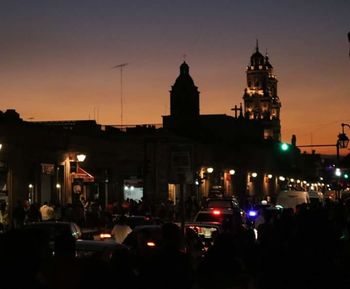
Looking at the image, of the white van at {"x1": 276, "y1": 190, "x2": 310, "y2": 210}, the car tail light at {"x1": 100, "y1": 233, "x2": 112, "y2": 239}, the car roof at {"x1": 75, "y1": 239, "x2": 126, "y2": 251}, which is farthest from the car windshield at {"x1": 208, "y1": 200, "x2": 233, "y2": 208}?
the car roof at {"x1": 75, "y1": 239, "x2": 126, "y2": 251}

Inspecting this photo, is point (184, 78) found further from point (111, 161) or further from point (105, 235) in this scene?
point (105, 235)

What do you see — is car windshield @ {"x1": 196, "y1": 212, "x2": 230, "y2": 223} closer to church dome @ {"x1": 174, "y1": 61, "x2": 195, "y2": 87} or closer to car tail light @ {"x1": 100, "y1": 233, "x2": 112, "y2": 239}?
car tail light @ {"x1": 100, "y1": 233, "x2": 112, "y2": 239}

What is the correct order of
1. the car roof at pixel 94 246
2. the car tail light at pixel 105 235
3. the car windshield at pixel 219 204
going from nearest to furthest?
the car roof at pixel 94 246 < the car tail light at pixel 105 235 < the car windshield at pixel 219 204

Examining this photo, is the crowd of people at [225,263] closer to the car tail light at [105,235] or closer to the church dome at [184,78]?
the car tail light at [105,235]

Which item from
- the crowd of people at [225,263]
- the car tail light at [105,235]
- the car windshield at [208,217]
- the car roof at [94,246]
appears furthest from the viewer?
the car windshield at [208,217]

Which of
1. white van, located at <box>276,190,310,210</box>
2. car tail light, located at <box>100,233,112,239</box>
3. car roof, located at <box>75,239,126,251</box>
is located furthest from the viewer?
white van, located at <box>276,190,310,210</box>

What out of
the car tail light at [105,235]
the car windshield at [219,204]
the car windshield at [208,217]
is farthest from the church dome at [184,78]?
the car tail light at [105,235]

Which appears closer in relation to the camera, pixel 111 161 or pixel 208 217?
pixel 208 217

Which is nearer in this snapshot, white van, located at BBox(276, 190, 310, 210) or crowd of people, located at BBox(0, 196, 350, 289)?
crowd of people, located at BBox(0, 196, 350, 289)

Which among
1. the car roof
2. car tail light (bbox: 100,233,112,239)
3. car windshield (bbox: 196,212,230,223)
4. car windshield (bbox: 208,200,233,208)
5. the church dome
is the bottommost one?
car tail light (bbox: 100,233,112,239)

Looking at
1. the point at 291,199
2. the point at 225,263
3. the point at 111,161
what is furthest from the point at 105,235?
the point at 111,161

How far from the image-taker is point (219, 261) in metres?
7.33

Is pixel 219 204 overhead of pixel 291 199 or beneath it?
beneath

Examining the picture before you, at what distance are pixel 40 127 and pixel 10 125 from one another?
3.60m
